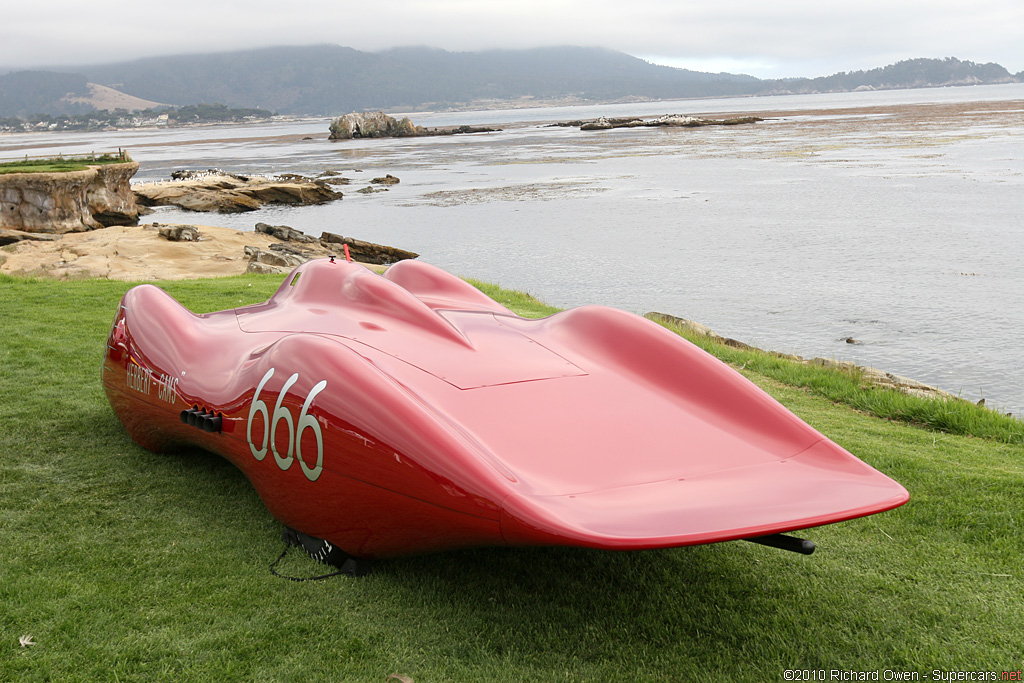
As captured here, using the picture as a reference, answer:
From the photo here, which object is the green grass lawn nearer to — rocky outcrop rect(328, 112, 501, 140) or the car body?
the car body

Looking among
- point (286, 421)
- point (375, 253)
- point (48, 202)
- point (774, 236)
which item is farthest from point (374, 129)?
point (286, 421)

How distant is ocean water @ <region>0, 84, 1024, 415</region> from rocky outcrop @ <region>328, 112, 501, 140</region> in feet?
172

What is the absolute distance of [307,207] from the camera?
37719mm

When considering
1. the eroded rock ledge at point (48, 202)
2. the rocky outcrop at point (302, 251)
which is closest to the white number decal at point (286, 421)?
the rocky outcrop at point (302, 251)

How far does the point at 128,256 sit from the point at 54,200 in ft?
28.1

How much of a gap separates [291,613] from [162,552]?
1.04 m

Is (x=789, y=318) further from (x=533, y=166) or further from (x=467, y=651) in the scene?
(x=533, y=166)

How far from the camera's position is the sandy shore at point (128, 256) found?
690 inches

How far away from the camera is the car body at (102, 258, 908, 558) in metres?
3.36

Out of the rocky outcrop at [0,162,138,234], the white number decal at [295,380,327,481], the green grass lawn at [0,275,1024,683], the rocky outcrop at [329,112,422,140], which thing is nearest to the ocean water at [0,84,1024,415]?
the rocky outcrop at [0,162,138,234]

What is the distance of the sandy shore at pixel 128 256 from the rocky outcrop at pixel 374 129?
8364cm

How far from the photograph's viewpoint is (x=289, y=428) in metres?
4.08

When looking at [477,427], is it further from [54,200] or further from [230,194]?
[230,194]

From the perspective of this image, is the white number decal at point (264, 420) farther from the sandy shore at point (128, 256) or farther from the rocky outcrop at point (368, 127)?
the rocky outcrop at point (368, 127)
